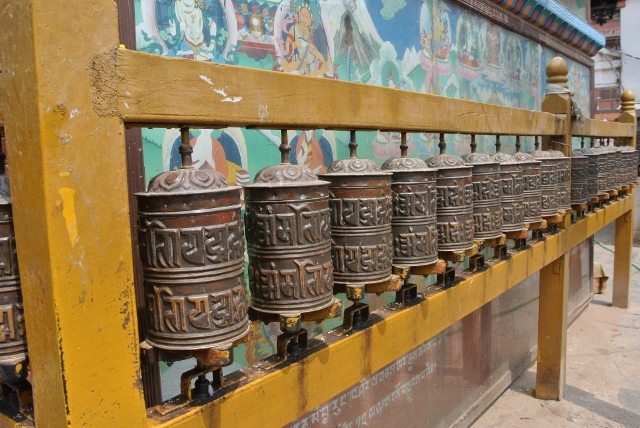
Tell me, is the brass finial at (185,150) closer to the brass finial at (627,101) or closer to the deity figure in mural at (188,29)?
the deity figure in mural at (188,29)

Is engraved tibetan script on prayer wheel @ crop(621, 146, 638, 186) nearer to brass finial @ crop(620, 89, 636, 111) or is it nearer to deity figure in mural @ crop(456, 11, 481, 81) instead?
brass finial @ crop(620, 89, 636, 111)

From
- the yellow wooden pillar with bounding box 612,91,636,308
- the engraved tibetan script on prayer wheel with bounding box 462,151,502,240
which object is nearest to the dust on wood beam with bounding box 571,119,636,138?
the yellow wooden pillar with bounding box 612,91,636,308

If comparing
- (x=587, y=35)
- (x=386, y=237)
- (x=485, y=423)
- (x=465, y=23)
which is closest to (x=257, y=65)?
(x=386, y=237)

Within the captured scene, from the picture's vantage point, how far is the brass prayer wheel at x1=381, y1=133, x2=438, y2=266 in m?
2.06

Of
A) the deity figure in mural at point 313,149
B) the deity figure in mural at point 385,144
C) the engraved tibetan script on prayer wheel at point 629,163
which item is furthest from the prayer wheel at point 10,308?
the engraved tibetan script on prayer wheel at point 629,163

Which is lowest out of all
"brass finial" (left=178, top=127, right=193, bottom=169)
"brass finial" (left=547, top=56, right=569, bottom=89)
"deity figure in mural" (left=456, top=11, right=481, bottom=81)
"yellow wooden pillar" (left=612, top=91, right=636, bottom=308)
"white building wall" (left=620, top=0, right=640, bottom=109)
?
"yellow wooden pillar" (left=612, top=91, right=636, bottom=308)

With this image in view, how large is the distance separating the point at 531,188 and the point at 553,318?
172cm

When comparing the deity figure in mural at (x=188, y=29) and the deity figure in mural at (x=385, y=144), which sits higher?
the deity figure in mural at (x=188, y=29)

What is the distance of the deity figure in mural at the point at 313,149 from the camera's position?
303cm

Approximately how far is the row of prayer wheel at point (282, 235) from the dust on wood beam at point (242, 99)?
0.11 m

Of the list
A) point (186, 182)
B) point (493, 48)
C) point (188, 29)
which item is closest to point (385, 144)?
point (188, 29)

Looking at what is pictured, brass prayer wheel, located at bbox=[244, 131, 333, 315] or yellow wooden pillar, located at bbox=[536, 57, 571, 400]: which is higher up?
brass prayer wheel, located at bbox=[244, 131, 333, 315]

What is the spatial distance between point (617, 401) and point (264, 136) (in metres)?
3.70

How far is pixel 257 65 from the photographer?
106 inches
